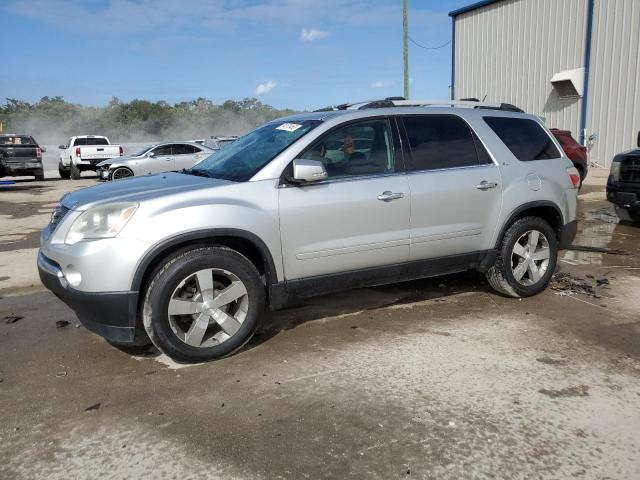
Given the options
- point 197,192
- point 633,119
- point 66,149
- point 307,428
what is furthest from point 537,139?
point 66,149

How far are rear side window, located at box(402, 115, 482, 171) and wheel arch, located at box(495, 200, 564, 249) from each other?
599 millimetres

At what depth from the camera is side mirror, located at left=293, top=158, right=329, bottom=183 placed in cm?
378

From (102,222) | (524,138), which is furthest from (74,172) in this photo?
(524,138)

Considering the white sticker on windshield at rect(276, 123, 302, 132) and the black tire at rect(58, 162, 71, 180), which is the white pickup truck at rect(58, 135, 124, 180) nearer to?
the black tire at rect(58, 162, 71, 180)

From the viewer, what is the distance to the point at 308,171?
3787 millimetres

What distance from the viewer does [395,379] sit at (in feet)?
11.4

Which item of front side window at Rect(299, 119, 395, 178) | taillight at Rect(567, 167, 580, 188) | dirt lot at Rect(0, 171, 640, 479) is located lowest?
dirt lot at Rect(0, 171, 640, 479)

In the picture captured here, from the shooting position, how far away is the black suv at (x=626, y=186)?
8.19m

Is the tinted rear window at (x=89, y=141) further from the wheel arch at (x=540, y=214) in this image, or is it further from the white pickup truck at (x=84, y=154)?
the wheel arch at (x=540, y=214)

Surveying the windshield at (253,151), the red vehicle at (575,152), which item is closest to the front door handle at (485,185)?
the windshield at (253,151)

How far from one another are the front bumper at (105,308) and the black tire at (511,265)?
3116mm

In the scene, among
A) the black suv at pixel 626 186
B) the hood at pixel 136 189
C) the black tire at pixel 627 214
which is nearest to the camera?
the hood at pixel 136 189

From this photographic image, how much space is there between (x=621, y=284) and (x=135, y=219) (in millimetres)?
4747

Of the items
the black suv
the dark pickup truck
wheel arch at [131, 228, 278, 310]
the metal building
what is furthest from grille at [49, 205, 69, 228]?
the metal building
